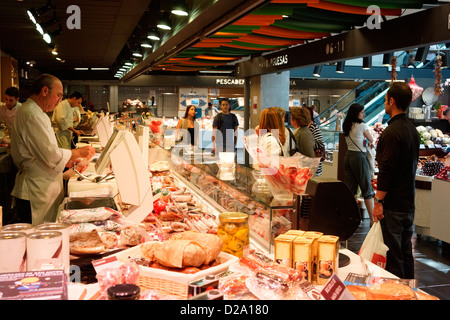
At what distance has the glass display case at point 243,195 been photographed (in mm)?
2221

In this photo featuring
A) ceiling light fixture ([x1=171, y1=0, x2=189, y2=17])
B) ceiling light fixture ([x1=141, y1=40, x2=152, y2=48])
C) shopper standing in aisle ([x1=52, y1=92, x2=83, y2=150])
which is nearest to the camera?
ceiling light fixture ([x1=171, y1=0, x2=189, y2=17])

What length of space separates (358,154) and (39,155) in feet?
14.7

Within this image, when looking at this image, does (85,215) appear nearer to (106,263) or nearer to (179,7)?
(106,263)

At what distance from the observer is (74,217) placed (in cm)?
254

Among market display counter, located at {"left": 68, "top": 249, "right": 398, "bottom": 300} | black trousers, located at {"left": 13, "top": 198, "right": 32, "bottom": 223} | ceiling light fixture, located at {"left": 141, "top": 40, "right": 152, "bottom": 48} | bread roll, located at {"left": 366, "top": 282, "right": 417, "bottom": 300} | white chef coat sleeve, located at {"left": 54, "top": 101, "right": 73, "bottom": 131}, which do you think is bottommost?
black trousers, located at {"left": 13, "top": 198, "right": 32, "bottom": 223}

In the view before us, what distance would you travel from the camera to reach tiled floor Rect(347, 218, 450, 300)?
440cm

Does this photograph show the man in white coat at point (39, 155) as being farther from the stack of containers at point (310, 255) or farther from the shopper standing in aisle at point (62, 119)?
the shopper standing in aisle at point (62, 119)

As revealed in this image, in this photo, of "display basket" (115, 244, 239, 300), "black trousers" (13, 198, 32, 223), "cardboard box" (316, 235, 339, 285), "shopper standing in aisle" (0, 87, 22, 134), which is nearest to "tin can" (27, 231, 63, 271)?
"display basket" (115, 244, 239, 300)

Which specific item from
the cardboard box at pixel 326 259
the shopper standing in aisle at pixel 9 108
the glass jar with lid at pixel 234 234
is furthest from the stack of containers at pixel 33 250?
the shopper standing in aisle at pixel 9 108

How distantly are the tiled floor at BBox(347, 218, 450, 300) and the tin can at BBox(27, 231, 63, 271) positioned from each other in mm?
3582

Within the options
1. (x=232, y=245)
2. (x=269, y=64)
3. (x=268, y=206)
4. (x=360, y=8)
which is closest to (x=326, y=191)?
(x=268, y=206)

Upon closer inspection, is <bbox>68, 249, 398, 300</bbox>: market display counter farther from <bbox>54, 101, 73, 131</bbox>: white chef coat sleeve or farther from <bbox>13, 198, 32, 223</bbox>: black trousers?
<bbox>54, 101, 73, 131</bbox>: white chef coat sleeve

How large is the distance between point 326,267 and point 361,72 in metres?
16.9

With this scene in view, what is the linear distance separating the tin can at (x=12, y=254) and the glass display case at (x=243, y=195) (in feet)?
3.53
